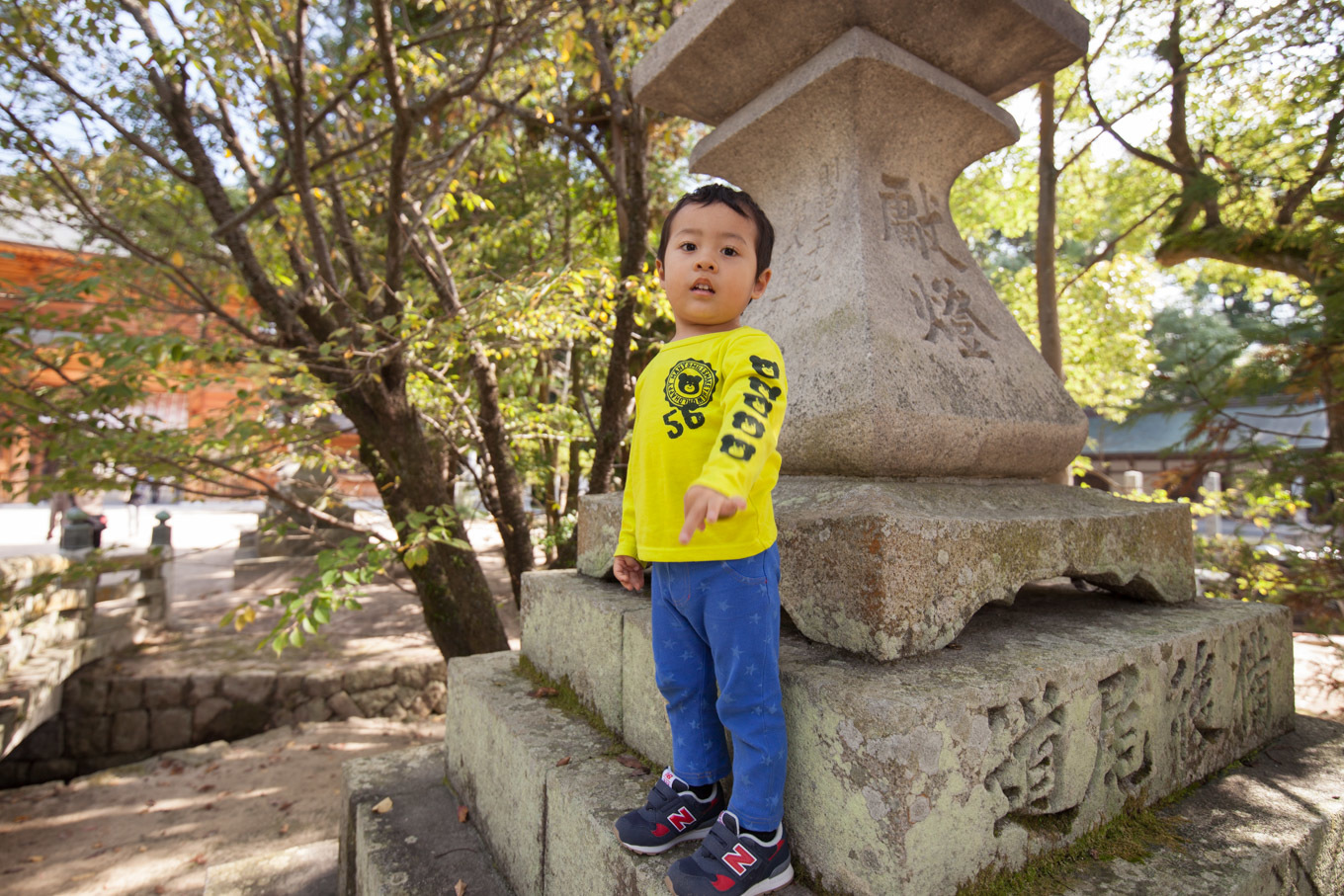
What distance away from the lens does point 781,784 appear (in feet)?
3.99

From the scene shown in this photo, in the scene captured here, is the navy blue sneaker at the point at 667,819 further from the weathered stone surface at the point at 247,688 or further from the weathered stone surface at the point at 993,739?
the weathered stone surface at the point at 247,688

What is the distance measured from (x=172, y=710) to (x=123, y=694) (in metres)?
0.40

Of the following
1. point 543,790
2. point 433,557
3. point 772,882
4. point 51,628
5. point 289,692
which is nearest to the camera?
point 772,882

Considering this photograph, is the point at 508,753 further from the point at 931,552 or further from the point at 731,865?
the point at 931,552

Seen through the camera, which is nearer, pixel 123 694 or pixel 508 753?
pixel 508 753

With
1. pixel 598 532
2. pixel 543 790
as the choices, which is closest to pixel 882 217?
pixel 598 532

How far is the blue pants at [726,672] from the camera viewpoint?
1.21 metres

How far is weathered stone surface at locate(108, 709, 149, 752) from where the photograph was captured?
18.6 feet

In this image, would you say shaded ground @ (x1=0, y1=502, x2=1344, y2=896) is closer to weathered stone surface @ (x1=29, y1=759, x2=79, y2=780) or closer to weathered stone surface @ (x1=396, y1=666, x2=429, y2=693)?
weathered stone surface @ (x1=396, y1=666, x2=429, y2=693)

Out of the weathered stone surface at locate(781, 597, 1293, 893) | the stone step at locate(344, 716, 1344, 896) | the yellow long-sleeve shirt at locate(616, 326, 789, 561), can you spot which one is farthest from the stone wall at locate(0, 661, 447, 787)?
the weathered stone surface at locate(781, 597, 1293, 893)

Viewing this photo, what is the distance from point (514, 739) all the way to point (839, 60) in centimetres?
200

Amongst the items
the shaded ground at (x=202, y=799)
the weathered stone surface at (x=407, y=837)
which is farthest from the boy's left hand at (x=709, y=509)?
the shaded ground at (x=202, y=799)

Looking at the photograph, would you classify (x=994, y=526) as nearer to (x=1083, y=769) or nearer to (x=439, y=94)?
(x=1083, y=769)

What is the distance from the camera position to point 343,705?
231 inches
